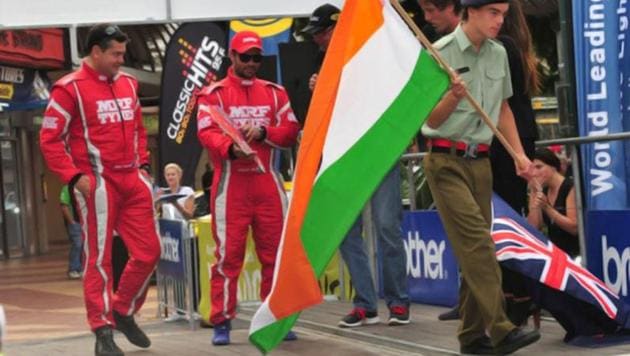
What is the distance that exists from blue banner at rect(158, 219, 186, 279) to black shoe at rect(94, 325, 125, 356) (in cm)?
223

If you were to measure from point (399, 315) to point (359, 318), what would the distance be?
0.28 meters

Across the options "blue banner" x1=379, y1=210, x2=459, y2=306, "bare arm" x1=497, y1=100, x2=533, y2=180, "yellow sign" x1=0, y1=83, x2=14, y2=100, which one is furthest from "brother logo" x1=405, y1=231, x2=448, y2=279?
"yellow sign" x1=0, y1=83, x2=14, y2=100

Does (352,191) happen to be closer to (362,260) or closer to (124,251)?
(362,260)

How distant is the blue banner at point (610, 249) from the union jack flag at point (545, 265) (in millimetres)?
287

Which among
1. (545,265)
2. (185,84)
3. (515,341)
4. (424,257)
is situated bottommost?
(515,341)

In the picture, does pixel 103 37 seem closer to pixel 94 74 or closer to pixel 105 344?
pixel 94 74

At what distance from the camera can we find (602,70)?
32.8ft

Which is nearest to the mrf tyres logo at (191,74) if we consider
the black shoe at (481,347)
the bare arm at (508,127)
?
the bare arm at (508,127)

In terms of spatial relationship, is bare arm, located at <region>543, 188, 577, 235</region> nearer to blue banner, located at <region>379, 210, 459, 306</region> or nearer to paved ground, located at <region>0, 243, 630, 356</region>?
paved ground, located at <region>0, 243, 630, 356</region>

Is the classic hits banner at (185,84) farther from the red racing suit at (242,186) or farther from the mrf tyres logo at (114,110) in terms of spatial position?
the mrf tyres logo at (114,110)

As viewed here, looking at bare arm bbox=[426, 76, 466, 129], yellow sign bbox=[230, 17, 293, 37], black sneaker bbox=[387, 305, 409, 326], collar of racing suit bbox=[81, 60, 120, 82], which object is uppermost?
yellow sign bbox=[230, 17, 293, 37]

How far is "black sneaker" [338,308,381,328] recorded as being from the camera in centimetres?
958

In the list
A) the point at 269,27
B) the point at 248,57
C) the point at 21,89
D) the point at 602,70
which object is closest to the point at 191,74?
the point at 269,27

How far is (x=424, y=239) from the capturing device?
1091cm
